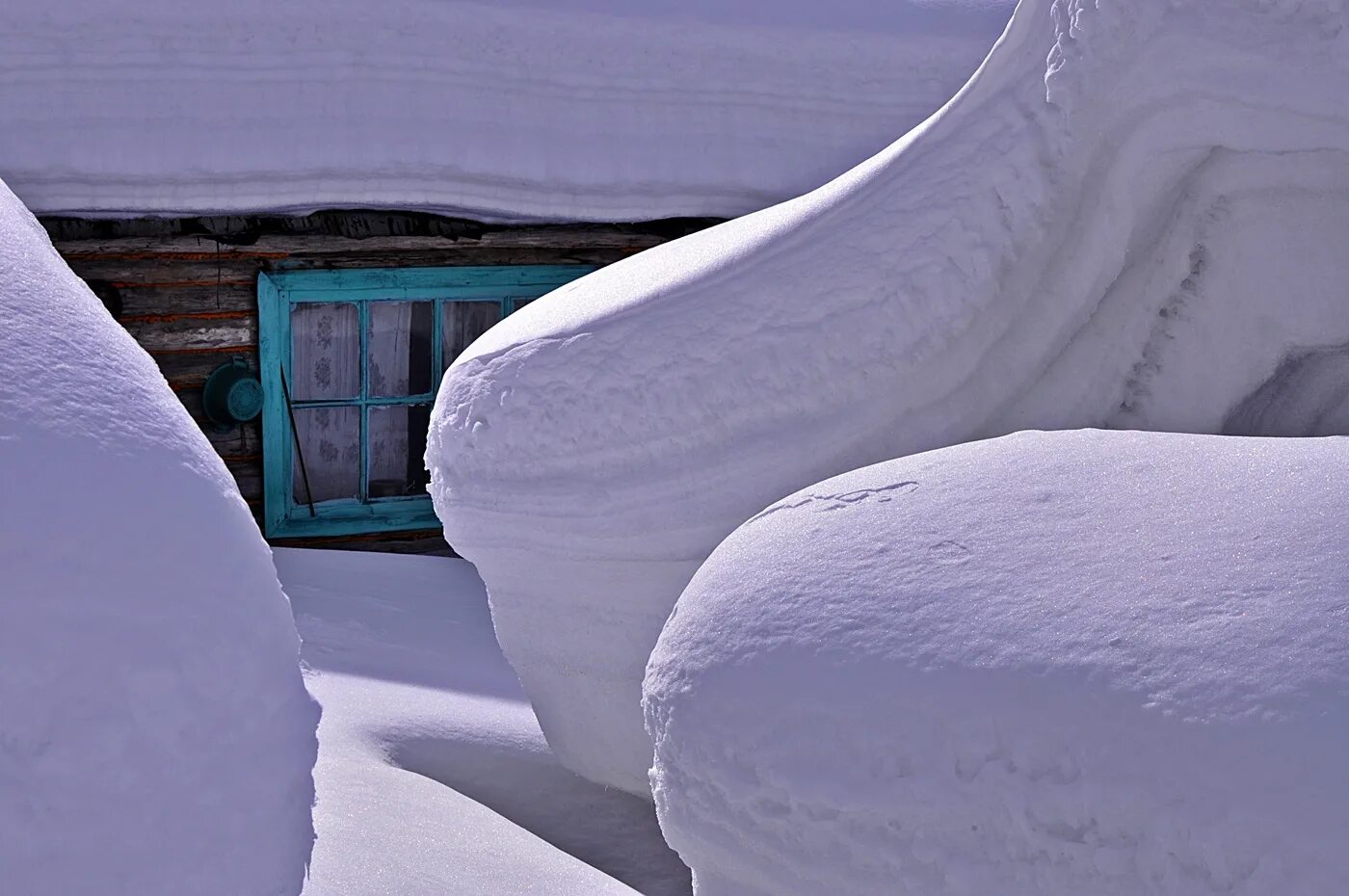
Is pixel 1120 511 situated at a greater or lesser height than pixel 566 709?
greater

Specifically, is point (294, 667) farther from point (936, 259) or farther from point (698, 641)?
point (936, 259)

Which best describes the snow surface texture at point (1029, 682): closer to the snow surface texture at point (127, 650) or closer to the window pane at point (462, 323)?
the snow surface texture at point (127, 650)

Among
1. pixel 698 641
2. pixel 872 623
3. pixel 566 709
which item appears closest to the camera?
pixel 872 623

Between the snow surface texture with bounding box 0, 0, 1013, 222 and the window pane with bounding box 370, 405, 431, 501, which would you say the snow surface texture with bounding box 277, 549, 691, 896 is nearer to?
the window pane with bounding box 370, 405, 431, 501

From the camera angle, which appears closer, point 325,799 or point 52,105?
point 325,799

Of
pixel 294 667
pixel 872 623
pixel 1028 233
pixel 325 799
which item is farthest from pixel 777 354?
pixel 294 667

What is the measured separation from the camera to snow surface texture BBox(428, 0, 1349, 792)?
1.99 meters

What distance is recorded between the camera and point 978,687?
1256mm

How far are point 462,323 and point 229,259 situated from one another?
0.82 metres

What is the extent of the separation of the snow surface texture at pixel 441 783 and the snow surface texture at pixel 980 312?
252 millimetres

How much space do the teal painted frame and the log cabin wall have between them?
40mm

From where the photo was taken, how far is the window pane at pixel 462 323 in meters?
4.75

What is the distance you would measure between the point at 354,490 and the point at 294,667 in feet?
12.9

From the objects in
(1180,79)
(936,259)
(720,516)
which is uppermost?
(1180,79)
